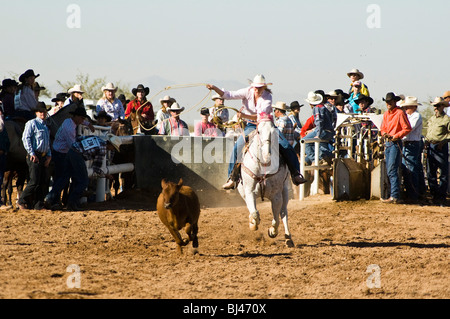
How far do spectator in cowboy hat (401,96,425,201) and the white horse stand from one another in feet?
19.0

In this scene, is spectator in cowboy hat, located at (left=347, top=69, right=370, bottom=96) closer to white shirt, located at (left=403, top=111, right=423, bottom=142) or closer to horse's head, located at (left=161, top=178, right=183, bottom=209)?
white shirt, located at (left=403, top=111, right=423, bottom=142)

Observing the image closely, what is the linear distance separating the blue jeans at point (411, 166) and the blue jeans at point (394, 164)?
53 cm

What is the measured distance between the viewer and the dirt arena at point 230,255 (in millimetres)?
7938

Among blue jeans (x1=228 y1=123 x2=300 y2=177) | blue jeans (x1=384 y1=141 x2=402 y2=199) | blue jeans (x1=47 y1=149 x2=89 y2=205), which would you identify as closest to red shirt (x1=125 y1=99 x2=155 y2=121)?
blue jeans (x1=47 y1=149 x2=89 y2=205)

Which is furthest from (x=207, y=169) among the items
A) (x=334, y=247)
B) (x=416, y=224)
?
(x=334, y=247)

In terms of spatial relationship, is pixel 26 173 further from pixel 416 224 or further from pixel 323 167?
pixel 416 224

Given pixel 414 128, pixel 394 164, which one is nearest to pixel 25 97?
pixel 394 164

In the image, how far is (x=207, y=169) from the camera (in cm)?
1705

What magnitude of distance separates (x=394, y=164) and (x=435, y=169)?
1886 millimetres

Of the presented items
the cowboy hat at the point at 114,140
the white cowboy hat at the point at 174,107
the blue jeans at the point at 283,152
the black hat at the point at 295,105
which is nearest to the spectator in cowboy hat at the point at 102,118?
the cowboy hat at the point at 114,140

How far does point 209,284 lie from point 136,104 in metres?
11.1

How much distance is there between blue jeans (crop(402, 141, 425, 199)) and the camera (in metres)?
16.1

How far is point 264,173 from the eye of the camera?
35.4 feet

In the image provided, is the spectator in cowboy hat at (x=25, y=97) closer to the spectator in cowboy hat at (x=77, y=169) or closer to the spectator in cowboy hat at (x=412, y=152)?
the spectator in cowboy hat at (x=77, y=169)
